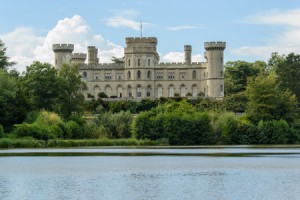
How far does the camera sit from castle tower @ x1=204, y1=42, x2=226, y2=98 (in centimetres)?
8581

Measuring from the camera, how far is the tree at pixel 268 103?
184 feet

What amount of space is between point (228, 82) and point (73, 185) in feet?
233

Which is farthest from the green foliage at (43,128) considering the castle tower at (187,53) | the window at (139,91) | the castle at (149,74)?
the castle tower at (187,53)

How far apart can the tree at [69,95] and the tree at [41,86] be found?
46 cm

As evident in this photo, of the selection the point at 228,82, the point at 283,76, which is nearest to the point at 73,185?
the point at 283,76

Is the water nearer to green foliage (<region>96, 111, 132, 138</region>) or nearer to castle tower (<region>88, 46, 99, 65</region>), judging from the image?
green foliage (<region>96, 111, 132, 138</region>)

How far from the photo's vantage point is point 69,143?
48.7 metres

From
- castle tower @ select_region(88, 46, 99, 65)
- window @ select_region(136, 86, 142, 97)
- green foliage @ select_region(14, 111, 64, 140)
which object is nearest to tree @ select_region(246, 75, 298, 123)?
green foliage @ select_region(14, 111, 64, 140)

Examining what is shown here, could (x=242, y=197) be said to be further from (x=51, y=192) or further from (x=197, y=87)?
(x=197, y=87)

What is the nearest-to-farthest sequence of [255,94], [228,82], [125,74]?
1. [255,94]
2. [125,74]
3. [228,82]

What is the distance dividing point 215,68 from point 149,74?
7.78 m

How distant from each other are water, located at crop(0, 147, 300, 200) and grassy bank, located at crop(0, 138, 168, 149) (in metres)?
6.05

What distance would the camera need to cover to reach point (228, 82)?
9556 centimetres

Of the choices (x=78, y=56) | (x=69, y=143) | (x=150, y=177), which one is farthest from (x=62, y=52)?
(x=150, y=177)
